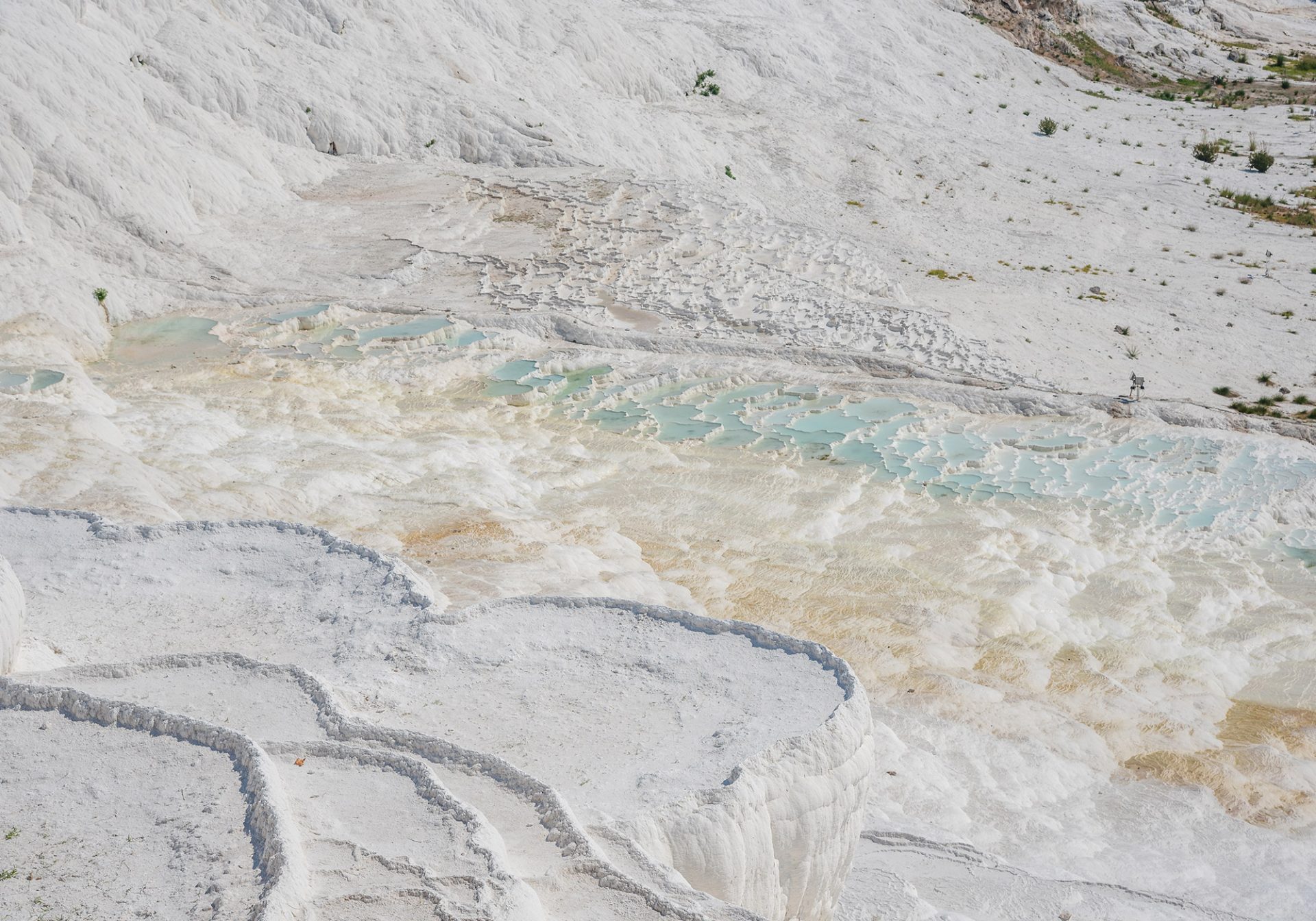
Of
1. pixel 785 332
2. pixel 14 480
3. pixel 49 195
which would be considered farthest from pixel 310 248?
pixel 14 480

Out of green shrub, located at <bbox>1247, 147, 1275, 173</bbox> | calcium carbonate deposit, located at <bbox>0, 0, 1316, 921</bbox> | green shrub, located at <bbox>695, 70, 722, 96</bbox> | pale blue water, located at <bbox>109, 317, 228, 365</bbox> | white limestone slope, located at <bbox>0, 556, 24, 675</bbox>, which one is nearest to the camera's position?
calcium carbonate deposit, located at <bbox>0, 0, 1316, 921</bbox>

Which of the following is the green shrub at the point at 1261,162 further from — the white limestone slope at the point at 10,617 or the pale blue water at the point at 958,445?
the white limestone slope at the point at 10,617

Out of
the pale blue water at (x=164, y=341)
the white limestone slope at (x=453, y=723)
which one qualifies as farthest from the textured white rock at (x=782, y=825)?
the pale blue water at (x=164, y=341)

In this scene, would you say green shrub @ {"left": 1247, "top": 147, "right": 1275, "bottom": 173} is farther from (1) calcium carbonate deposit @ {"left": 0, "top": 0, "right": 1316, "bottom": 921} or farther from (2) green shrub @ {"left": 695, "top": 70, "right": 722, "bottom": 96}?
(2) green shrub @ {"left": 695, "top": 70, "right": 722, "bottom": 96}

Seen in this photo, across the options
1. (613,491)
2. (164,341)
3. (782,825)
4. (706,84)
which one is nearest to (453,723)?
(782,825)

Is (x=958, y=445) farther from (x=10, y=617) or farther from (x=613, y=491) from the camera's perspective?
(x=10, y=617)

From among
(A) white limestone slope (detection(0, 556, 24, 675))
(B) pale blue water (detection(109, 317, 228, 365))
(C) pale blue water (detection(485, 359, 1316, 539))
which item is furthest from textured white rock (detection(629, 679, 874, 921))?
(B) pale blue water (detection(109, 317, 228, 365))
